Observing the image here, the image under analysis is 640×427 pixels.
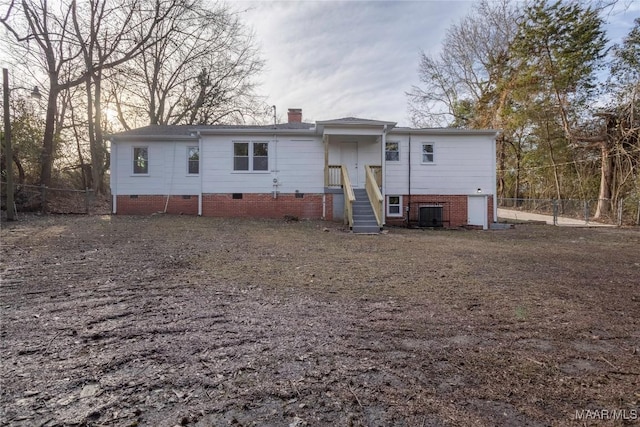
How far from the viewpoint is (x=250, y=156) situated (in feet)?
45.1

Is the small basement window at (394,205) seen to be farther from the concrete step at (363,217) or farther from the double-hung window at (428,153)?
the concrete step at (363,217)

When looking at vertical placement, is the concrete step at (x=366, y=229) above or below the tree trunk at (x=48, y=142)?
below

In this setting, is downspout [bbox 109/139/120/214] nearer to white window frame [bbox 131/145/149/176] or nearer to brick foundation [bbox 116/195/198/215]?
brick foundation [bbox 116/195/198/215]

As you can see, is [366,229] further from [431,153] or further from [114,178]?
[114,178]

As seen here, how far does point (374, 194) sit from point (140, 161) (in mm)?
9635

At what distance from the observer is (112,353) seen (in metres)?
2.46

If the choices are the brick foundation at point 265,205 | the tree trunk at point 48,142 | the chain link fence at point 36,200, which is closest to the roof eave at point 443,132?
the brick foundation at point 265,205

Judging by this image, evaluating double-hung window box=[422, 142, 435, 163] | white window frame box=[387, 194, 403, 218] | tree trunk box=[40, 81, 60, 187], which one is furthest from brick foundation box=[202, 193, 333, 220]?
tree trunk box=[40, 81, 60, 187]

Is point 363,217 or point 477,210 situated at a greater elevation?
point 477,210

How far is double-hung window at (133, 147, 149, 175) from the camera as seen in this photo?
1405 centimetres

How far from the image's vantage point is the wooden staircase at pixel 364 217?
10844mm

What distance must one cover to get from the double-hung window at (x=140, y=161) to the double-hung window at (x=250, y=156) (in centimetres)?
372

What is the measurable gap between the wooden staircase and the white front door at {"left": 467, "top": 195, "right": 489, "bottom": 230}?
463 centimetres

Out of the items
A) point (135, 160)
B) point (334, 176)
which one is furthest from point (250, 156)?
point (135, 160)
